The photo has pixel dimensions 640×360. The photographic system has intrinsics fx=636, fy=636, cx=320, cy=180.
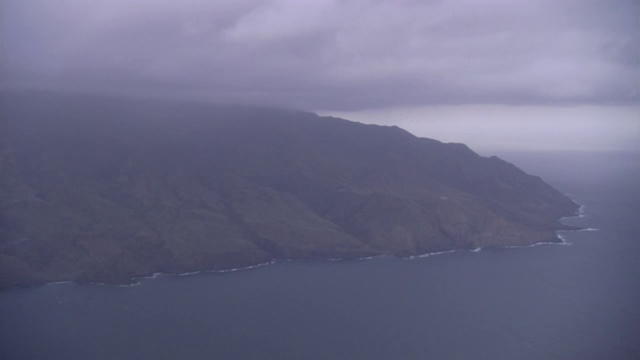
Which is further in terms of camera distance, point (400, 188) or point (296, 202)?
point (400, 188)

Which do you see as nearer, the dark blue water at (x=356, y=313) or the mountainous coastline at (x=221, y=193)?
the dark blue water at (x=356, y=313)

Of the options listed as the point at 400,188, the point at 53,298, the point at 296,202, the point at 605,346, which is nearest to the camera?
the point at 605,346

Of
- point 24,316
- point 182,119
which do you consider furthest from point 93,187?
point 24,316

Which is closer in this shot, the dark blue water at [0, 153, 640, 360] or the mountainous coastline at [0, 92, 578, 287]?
the dark blue water at [0, 153, 640, 360]

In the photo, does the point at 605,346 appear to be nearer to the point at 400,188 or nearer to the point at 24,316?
the point at 24,316

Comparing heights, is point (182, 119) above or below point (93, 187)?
above
